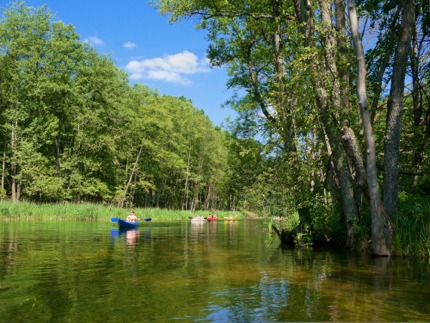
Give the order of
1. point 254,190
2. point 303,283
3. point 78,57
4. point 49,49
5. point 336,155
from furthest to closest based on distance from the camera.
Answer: point 78,57 < point 49,49 < point 254,190 < point 336,155 < point 303,283

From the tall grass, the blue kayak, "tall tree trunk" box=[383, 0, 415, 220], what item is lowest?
the blue kayak

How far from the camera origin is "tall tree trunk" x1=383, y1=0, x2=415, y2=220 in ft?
37.6

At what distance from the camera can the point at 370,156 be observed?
1076 cm

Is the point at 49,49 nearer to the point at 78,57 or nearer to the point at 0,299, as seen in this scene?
the point at 78,57

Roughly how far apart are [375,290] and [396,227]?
4698 mm

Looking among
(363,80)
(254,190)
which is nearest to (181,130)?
(254,190)

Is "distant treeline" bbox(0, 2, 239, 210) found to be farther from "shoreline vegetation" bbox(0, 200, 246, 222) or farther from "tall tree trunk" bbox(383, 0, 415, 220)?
"tall tree trunk" bbox(383, 0, 415, 220)

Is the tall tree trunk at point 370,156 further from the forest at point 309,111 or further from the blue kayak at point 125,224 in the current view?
the blue kayak at point 125,224

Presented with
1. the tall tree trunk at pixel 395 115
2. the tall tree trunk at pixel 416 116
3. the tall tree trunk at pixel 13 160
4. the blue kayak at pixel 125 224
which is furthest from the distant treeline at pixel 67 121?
the tall tree trunk at pixel 395 115

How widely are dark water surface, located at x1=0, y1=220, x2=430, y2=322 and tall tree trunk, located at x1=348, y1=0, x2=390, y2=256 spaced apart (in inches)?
27.2

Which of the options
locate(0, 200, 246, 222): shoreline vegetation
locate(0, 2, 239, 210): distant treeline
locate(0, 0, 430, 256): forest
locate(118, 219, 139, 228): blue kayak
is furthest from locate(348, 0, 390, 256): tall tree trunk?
locate(0, 2, 239, 210): distant treeline

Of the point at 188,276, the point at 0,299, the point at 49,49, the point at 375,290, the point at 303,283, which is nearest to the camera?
the point at 0,299

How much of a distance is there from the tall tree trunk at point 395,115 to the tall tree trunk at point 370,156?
95cm

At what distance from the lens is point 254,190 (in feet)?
48.5
